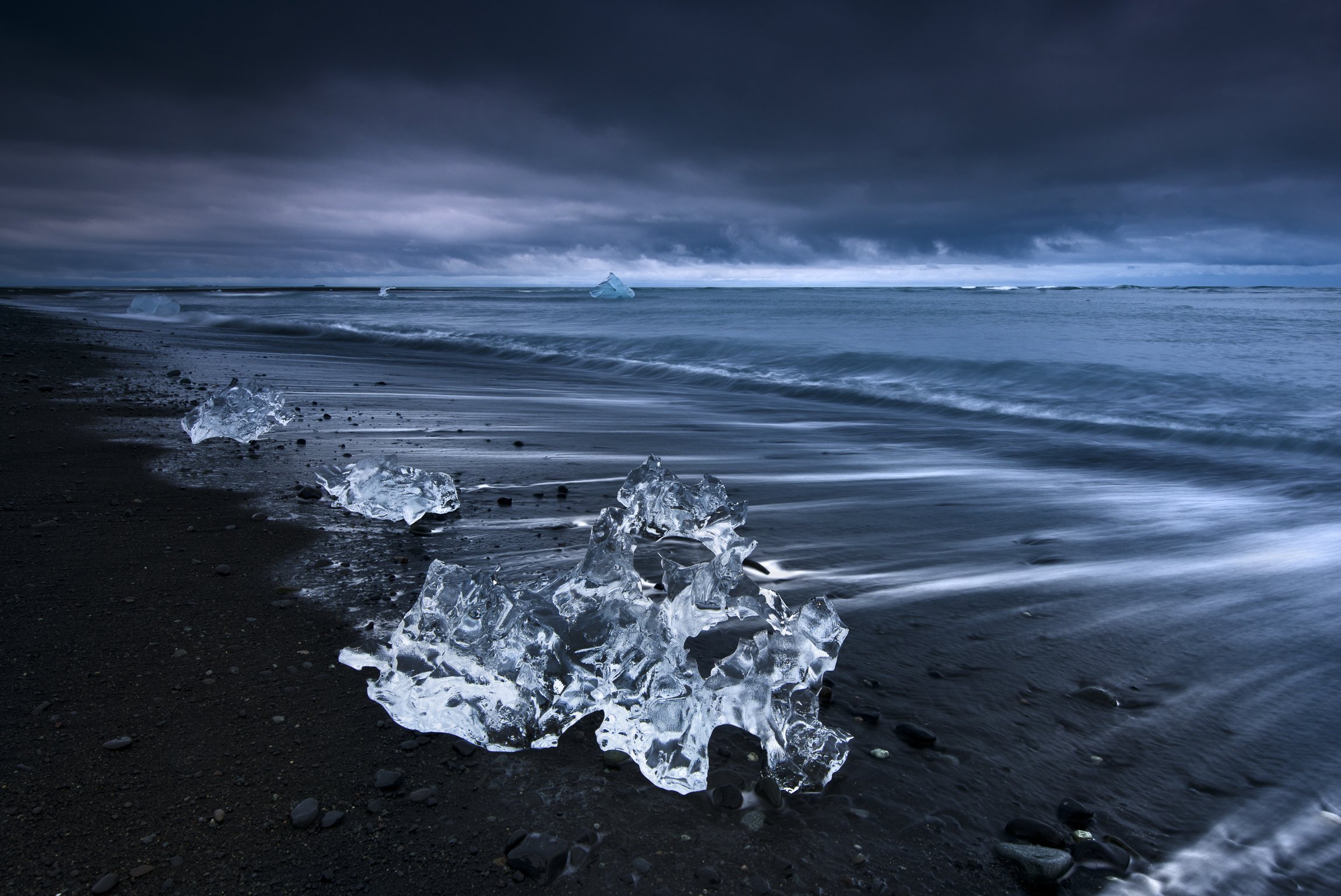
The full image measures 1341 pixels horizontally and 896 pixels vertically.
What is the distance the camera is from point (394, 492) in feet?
13.6

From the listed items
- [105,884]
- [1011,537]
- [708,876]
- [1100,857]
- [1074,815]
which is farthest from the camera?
[1011,537]

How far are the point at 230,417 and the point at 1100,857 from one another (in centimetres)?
631

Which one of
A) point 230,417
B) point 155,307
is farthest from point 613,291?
point 230,417

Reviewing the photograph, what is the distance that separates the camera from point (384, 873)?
168 centimetres

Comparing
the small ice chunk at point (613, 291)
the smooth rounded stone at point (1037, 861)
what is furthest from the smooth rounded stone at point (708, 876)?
the small ice chunk at point (613, 291)

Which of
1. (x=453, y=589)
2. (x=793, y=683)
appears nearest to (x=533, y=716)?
(x=453, y=589)

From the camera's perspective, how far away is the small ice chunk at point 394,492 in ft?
13.4

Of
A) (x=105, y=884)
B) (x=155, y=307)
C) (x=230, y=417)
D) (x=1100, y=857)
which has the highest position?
(x=155, y=307)

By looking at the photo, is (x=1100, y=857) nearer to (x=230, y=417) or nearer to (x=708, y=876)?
(x=708, y=876)

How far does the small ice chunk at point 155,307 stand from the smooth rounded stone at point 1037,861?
A: 33494 millimetres

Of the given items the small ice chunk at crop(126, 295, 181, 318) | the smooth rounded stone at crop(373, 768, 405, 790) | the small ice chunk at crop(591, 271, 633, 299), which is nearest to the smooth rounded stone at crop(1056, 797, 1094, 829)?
the smooth rounded stone at crop(373, 768, 405, 790)

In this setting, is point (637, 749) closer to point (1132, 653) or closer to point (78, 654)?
point (78, 654)

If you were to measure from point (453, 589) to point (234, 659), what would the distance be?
775 millimetres

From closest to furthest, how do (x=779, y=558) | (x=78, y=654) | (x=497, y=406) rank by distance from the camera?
1. (x=78, y=654)
2. (x=779, y=558)
3. (x=497, y=406)
